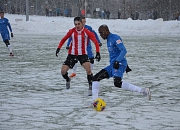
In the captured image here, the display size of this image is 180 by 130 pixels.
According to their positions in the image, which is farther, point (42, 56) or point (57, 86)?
point (42, 56)

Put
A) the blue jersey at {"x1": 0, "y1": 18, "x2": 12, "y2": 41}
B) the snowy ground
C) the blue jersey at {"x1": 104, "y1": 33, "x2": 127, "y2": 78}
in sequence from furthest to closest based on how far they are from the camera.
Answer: the blue jersey at {"x1": 0, "y1": 18, "x2": 12, "y2": 41}, the blue jersey at {"x1": 104, "y1": 33, "x2": 127, "y2": 78}, the snowy ground

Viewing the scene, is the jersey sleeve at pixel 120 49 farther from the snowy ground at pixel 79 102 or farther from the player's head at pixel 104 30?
the snowy ground at pixel 79 102

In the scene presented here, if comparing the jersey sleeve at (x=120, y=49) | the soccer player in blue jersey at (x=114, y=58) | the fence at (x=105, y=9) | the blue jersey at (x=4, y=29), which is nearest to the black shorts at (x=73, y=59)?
the soccer player in blue jersey at (x=114, y=58)

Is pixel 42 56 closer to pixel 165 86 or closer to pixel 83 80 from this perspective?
pixel 83 80

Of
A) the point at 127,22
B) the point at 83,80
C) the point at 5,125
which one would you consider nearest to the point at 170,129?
the point at 5,125

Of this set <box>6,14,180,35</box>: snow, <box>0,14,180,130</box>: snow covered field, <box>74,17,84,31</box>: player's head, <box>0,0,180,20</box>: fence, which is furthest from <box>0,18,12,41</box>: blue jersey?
<box>0,0,180,20</box>: fence

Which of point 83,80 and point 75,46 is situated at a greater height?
point 75,46

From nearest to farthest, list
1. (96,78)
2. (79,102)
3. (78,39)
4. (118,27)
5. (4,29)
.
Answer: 1. (96,78)
2. (79,102)
3. (78,39)
4. (4,29)
5. (118,27)

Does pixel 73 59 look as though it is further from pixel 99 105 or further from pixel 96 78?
pixel 99 105

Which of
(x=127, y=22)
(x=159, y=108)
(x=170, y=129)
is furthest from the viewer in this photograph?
(x=127, y=22)

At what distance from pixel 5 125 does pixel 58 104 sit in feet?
5.84

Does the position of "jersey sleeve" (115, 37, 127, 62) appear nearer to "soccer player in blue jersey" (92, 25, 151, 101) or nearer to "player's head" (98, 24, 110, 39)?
"soccer player in blue jersey" (92, 25, 151, 101)

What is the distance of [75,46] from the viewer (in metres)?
9.17

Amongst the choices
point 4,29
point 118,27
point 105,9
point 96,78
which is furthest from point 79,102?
point 105,9
